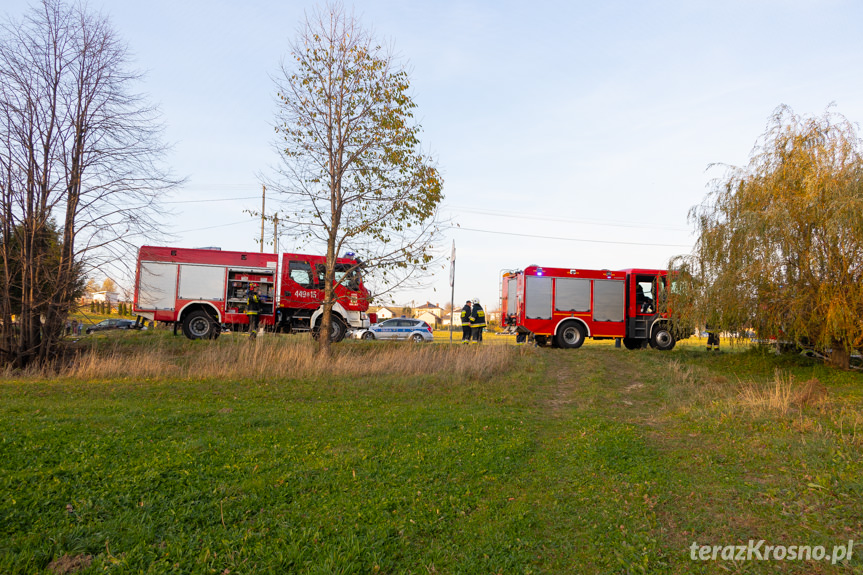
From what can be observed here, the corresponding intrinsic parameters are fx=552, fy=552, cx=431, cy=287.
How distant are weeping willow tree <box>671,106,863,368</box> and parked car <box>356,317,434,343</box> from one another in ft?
47.4

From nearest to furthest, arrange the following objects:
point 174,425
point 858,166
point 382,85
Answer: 1. point 174,425
2. point 858,166
3. point 382,85

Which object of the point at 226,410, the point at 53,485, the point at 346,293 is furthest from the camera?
the point at 346,293

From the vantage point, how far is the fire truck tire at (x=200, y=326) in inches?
712

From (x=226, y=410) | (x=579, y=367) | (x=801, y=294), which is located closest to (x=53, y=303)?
(x=226, y=410)

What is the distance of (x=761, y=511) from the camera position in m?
4.57

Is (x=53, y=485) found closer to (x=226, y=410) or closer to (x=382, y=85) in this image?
(x=226, y=410)

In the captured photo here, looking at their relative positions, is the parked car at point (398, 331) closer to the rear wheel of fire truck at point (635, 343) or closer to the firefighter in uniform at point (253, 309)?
the firefighter in uniform at point (253, 309)

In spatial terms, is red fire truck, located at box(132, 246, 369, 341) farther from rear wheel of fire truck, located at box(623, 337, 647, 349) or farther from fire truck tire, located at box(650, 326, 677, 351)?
fire truck tire, located at box(650, 326, 677, 351)

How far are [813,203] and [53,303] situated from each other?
1706cm

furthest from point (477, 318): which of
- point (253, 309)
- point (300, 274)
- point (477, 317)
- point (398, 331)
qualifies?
point (253, 309)

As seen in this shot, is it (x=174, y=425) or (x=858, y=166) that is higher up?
(x=858, y=166)

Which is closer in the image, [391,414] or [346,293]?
[391,414]

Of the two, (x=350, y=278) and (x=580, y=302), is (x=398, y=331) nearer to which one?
(x=580, y=302)

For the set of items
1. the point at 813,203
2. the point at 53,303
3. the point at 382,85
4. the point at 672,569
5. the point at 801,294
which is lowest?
the point at 672,569
